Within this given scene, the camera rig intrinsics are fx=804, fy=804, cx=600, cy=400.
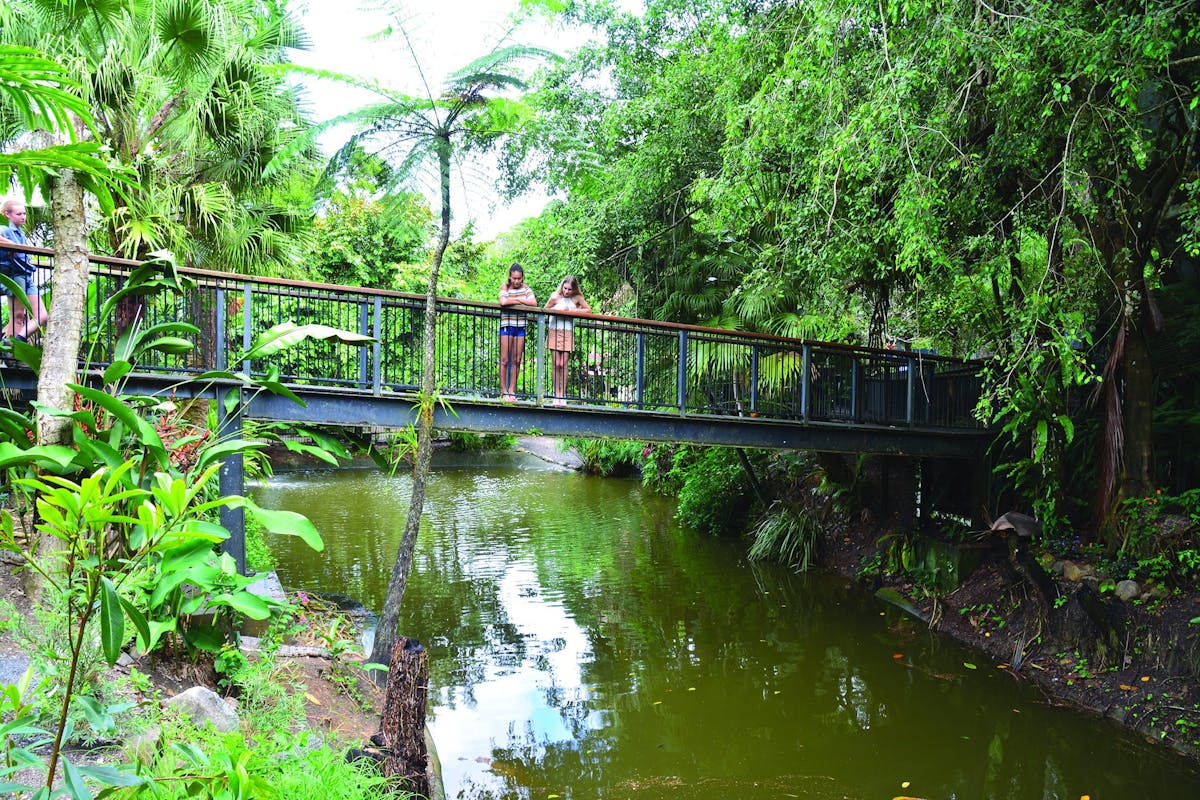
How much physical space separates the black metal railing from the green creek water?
2.48 metres

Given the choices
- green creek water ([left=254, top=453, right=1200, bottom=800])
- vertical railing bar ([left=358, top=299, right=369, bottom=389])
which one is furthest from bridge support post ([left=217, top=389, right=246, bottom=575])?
green creek water ([left=254, top=453, right=1200, bottom=800])

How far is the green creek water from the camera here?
18.3 feet

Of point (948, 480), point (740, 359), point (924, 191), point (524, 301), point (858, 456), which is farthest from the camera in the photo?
point (858, 456)

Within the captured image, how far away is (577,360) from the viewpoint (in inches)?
348

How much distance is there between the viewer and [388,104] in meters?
5.69

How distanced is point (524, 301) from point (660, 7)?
6.30 m

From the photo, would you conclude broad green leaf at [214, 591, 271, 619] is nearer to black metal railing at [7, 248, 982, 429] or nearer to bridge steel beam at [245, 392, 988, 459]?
bridge steel beam at [245, 392, 988, 459]

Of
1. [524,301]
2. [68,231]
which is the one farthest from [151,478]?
[524,301]

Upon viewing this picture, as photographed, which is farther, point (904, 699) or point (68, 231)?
point (904, 699)

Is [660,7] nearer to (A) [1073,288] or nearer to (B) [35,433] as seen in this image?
(A) [1073,288]

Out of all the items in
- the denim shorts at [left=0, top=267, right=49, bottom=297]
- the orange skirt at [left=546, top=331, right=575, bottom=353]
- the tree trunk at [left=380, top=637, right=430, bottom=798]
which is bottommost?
the tree trunk at [left=380, top=637, right=430, bottom=798]

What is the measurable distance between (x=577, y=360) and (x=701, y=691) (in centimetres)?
365

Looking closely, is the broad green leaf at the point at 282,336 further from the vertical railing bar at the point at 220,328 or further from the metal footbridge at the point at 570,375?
the vertical railing bar at the point at 220,328

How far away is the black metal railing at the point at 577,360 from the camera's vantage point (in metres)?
7.08
